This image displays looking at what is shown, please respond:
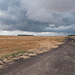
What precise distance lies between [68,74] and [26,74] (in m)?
3.30

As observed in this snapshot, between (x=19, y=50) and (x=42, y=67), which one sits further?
(x=19, y=50)

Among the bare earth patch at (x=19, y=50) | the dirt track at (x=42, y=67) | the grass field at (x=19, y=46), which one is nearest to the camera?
the dirt track at (x=42, y=67)

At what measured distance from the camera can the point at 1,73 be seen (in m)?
7.48

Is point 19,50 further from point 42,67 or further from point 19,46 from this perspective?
point 42,67

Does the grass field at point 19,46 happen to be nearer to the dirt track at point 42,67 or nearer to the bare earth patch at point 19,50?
the bare earth patch at point 19,50

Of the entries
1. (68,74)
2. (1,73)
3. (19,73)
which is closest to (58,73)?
(68,74)

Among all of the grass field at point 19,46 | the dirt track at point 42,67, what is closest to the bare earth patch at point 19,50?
the grass field at point 19,46

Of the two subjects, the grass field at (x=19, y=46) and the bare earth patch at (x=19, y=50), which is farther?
the grass field at (x=19, y=46)

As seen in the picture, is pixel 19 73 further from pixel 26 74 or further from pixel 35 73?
pixel 35 73

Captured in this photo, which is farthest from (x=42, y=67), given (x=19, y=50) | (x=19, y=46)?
(x=19, y=46)

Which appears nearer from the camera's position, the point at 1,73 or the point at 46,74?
the point at 46,74

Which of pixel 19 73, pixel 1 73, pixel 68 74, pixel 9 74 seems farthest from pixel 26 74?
pixel 68 74

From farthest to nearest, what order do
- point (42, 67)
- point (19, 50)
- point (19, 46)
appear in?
point (19, 46) < point (19, 50) < point (42, 67)

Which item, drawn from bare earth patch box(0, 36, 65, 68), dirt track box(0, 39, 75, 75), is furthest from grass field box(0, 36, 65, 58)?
dirt track box(0, 39, 75, 75)
